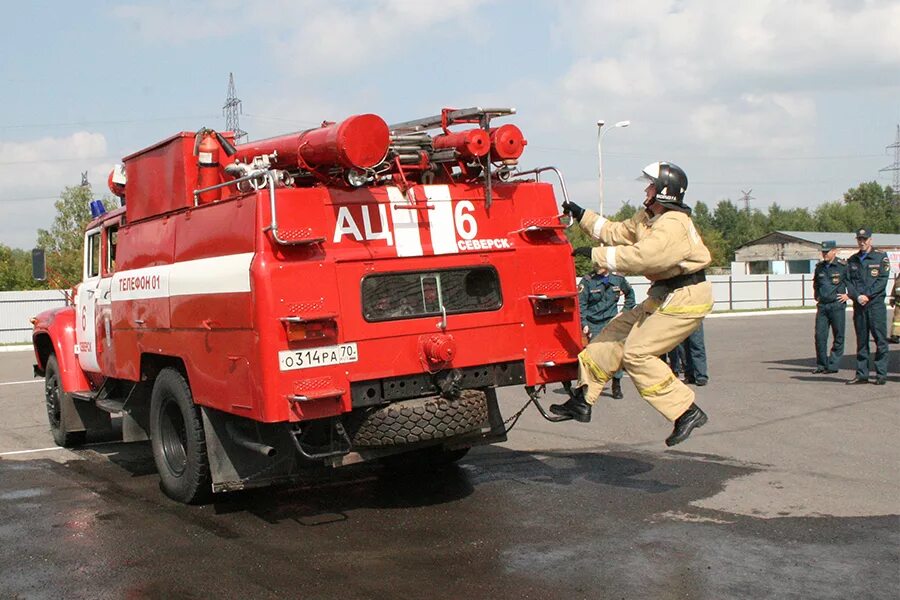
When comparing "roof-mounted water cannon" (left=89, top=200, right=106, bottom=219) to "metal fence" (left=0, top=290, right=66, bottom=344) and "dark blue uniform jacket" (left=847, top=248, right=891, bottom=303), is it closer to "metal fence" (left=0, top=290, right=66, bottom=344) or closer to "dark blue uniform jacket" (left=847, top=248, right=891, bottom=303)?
"dark blue uniform jacket" (left=847, top=248, right=891, bottom=303)

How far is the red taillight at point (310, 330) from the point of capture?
6.02 meters

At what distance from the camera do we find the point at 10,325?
33.5m

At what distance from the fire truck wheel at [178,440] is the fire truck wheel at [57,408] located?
2618mm

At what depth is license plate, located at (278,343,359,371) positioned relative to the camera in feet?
19.7

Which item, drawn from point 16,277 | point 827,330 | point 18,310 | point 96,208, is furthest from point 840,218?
point 96,208

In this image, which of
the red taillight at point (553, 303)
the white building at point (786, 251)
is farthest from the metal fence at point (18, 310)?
the white building at point (786, 251)

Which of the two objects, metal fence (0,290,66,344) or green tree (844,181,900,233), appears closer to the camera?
metal fence (0,290,66,344)

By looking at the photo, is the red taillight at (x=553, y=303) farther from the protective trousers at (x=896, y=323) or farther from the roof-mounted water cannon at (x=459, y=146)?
the protective trousers at (x=896, y=323)

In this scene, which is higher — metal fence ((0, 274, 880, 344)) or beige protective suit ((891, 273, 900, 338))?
beige protective suit ((891, 273, 900, 338))

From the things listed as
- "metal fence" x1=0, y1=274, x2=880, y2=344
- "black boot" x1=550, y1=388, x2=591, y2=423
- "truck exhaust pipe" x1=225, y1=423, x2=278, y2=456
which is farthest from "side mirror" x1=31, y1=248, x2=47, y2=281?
"metal fence" x1=0, y1=274, x2=880, y2=344

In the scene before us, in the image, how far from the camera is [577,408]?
702 centimetres

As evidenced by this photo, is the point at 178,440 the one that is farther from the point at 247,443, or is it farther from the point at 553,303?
the point at 553,303

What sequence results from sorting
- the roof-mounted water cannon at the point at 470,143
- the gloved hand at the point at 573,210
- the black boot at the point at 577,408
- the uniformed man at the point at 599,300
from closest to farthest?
the roof-mounted water cannon at the point at 470,143, the black boot at the point at 577,408, the gloved hand at the point at 573,210, the uniformed man at the point at 599,300

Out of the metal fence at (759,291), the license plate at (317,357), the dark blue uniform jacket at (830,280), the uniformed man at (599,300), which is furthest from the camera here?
the metal fence at (759,291)
